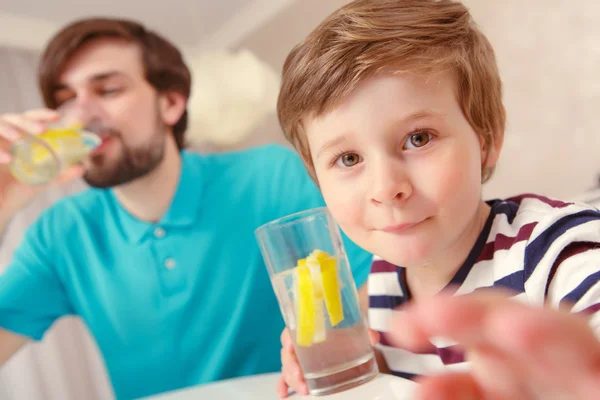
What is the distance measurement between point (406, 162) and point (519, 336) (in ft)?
1.07

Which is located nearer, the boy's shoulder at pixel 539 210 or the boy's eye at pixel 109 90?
the boy's shoulder at pixel 539 210

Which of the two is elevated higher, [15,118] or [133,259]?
[15,118]

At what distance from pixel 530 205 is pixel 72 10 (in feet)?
8.03

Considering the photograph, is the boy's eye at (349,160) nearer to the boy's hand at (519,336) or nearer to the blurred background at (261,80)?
the boy's hand at (519,336)

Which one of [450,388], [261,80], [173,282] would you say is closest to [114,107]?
[173,282]

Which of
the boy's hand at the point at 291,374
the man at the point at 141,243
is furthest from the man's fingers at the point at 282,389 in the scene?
the man at the point at 141,243

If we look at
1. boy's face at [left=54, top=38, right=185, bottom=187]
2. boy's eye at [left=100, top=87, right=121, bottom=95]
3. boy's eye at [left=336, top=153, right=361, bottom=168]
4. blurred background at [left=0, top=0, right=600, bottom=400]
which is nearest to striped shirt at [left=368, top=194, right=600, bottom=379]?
boy's eye at [left=336, top=153, right=361, bottom=168]

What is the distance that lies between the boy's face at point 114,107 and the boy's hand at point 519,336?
115cm

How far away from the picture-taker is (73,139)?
1136 millimetres

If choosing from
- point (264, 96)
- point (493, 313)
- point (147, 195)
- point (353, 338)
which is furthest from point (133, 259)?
point (493, 313)

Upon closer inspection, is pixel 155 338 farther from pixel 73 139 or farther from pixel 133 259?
pixel 73 139

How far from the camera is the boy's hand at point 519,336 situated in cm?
20

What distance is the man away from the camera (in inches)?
48.2

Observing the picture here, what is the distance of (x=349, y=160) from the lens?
56 centimetres
